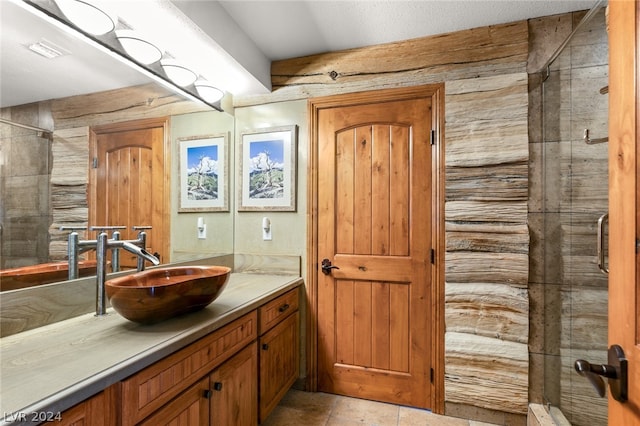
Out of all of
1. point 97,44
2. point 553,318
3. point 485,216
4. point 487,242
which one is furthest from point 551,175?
point 97,44

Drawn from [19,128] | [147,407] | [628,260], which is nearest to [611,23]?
[628,260]

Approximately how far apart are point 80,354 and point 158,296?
0.93 feet

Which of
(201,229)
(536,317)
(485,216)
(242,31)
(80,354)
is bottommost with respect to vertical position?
(536,317)

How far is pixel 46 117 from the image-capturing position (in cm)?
129

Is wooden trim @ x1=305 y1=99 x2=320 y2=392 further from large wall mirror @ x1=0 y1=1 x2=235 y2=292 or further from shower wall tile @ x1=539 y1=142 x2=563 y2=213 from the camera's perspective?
shower wall tile @ x1=539 y1=142 x2=563 y2=213

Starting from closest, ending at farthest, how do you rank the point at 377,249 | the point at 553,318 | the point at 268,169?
1. the point at 553,318
2. the point at 377,249
3. the point at 268,169

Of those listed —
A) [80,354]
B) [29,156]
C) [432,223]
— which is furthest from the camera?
[432,223]

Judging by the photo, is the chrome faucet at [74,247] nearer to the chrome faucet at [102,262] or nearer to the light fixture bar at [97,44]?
the chrome faucet at [102,262]

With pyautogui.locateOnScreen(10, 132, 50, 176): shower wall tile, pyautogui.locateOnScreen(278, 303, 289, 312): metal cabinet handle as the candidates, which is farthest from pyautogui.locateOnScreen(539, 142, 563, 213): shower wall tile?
pyautogui.locateOnScreen(10, 132, 50, 176): shower wall tile

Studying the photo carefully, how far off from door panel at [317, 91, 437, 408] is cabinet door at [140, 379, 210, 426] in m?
1.15

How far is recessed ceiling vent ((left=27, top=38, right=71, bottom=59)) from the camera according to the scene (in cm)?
124

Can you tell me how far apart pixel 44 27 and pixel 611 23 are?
1970mm

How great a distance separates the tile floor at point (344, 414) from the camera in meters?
1.92

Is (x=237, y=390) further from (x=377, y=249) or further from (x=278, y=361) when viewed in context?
(x=377, y=249)
